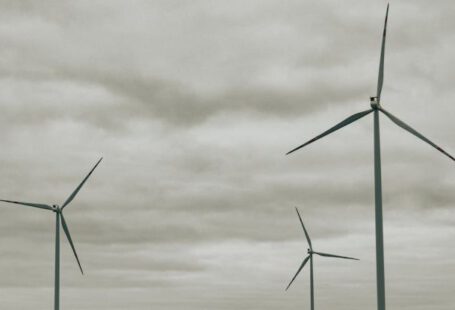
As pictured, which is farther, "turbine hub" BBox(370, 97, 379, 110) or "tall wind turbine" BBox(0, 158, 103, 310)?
"tall wind turbine" BBox(0, 158, 103, 310)

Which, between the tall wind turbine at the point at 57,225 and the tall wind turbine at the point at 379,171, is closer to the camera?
the tall wind turbine at the point at 379,171

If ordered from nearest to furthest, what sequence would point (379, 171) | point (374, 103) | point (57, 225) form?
point (379, 171) → point (374, 103) → point (57, 225)

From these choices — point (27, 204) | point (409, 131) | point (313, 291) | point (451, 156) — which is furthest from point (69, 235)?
point (451, 156)

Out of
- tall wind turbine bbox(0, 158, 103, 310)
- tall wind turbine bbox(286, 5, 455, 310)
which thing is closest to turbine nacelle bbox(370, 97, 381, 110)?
tall wind turbine bbox(286, 5, 455, 310)

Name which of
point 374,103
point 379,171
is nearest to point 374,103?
point 374,103

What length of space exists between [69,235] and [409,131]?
4961 cm

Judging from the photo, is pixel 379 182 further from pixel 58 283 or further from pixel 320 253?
pixel 320 253

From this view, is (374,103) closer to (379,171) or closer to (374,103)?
(374,103)

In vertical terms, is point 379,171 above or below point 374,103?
below

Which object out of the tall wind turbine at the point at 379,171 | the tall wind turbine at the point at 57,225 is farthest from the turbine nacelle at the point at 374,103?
the tall wind turbine at the point at 57,225

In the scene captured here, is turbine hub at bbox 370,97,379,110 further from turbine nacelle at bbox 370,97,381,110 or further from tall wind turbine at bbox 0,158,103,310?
tall wind turbine at bbox 0,158,103,310

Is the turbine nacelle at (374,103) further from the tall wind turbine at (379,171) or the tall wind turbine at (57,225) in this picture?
the tall wind turbine at (57,225)

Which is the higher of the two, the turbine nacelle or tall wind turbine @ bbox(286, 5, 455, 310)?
the turbine nacelle

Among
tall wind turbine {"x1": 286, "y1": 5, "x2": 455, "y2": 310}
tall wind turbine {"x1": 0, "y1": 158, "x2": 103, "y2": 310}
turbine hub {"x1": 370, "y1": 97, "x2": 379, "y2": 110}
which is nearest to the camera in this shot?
tall wind turbine {"x1": 286, "y1": 5, "x2": 455, "y2": 310}
